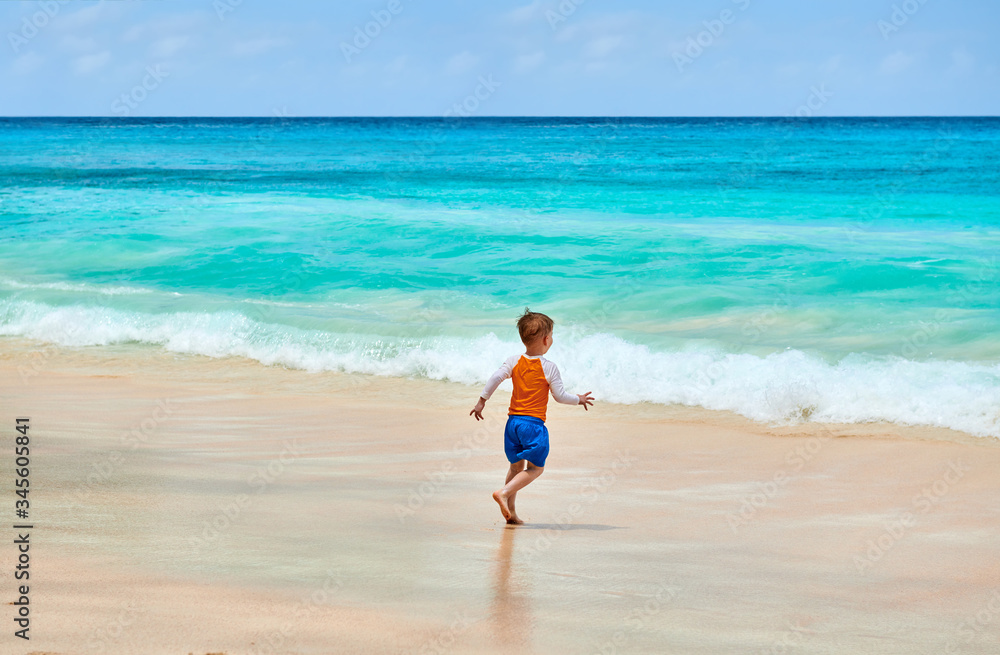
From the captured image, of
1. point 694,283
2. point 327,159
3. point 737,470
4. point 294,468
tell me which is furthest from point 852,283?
point 327,159

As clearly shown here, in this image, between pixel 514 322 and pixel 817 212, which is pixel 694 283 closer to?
pixel 514 322

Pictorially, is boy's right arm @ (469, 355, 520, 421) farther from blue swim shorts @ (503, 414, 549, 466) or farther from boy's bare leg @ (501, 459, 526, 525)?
boy's bare leg @ (501, 459, 526, 525)

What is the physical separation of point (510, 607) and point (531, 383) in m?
1.39

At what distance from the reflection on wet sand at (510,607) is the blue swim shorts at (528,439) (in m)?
0.58

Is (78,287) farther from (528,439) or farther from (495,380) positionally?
(528,439)

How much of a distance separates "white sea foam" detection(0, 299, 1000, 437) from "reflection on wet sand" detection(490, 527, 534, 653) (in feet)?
13.3

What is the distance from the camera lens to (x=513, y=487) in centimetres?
474

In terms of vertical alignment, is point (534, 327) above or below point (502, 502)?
above

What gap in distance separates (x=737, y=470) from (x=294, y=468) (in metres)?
3.01

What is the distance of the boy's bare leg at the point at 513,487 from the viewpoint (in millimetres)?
4734

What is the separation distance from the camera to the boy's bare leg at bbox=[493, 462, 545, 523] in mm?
4734

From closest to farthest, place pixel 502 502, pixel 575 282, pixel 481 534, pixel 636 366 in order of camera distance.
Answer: pixel 481 534 → pixel 502 502 → pixel 636 366 → pixel 575 282

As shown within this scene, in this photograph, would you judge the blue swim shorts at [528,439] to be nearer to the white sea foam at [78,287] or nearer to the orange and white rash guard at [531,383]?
the orange and white rash guard at [531,383]

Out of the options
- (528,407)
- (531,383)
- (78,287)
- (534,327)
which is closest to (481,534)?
(528,407)
